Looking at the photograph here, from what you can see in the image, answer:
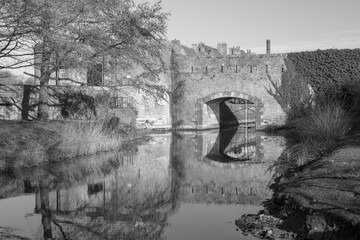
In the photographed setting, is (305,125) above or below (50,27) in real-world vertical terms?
below

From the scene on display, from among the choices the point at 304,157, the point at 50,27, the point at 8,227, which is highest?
the point at 50,27

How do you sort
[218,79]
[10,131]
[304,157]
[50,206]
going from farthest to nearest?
[218,79], [10,131], [304,157], [50,206]

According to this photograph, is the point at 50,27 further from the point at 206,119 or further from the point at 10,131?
the point at 206,119

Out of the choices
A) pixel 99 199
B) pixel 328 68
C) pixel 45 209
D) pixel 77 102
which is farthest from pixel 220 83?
pixel 45 209

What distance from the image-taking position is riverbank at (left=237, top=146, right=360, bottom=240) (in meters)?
4.99

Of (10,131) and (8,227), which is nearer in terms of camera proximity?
(8,227)

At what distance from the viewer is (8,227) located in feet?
20.0

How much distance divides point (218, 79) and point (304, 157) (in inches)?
600

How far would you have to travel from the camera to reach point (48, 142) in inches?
468

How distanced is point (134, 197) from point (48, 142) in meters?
4.84

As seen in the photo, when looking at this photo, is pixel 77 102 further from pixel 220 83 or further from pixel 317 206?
pixel 317 206

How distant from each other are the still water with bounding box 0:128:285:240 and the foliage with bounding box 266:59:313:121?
10.2 m

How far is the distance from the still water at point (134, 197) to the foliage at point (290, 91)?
1022 cm

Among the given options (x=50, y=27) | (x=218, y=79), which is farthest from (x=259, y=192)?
(x=218, y=79)
